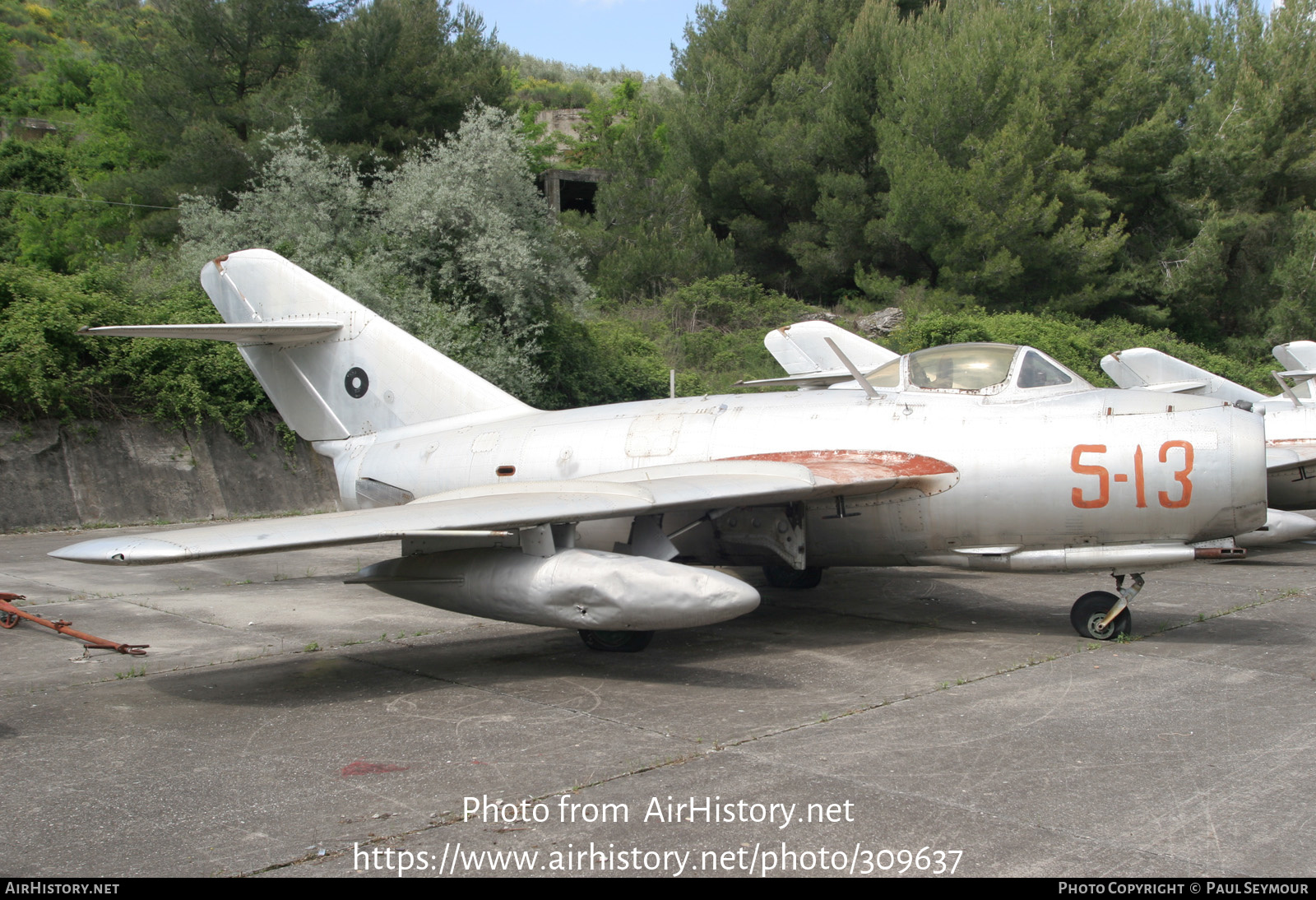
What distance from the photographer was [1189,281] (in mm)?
32438

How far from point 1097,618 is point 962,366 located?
7.58 feet

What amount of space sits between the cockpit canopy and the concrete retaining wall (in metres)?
12.3

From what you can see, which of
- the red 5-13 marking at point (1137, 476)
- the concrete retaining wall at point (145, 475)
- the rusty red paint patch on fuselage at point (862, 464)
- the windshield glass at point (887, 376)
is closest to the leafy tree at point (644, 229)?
the concrete retaining wall at point (145, 475)

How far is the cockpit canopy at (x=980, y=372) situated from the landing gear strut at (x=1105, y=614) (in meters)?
1.68

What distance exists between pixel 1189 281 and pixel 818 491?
30.7 metres

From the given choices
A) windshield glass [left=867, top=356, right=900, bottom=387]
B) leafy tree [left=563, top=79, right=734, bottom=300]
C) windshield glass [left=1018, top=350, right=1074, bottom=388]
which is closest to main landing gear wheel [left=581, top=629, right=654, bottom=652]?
windshield glass [left=867, top=356, right=900, bottom=387]

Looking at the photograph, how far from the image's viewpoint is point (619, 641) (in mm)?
7477

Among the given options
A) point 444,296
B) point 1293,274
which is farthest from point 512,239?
point 1293,274

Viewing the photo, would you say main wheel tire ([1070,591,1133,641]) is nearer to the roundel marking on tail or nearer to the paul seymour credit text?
the paul seymour credit text

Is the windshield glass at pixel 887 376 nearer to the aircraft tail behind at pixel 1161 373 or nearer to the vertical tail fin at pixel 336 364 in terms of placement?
the vertical tail fin at pixel 336 364

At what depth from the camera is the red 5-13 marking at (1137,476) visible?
706 cm

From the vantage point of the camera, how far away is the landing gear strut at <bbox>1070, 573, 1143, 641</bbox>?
7.57 meters

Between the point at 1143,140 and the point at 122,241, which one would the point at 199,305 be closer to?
the point at 122,241

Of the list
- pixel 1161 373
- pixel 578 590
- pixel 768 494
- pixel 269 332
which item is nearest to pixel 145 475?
pixel 269 332
